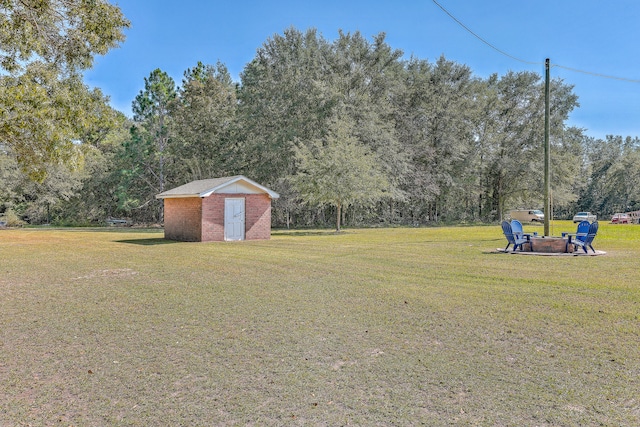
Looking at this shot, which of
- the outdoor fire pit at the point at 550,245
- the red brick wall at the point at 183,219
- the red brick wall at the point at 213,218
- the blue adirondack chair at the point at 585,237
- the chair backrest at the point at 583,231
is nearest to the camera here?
the blue adirondack chair at the point at 585,237

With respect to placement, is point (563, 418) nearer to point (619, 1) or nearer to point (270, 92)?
point (619, 1)

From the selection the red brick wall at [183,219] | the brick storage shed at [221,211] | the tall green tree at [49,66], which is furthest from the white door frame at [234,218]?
the tall green tree at [49,66]

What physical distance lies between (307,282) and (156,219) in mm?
36003

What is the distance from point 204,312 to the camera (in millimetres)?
6016

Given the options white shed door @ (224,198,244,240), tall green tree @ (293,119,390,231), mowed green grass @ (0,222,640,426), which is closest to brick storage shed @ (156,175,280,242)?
white shed door @ (224,198,244,240)

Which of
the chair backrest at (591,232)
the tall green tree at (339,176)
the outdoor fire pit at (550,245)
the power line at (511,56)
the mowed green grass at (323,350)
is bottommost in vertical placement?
the mowed green grass at (323,350)

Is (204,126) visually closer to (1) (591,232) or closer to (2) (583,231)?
(2) (583,231)

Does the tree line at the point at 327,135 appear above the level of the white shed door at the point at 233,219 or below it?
above

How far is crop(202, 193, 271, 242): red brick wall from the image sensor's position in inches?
737

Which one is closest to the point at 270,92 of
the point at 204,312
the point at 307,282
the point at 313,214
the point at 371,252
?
the point at 313,214

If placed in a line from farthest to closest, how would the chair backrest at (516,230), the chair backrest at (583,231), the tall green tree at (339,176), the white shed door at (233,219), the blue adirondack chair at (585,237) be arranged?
the tall green tree at (339,176), the white shed door at (233,219), the chair backrest at (516,230), the chair backrest at (583,231), the blue adirondack chair at (585,237)

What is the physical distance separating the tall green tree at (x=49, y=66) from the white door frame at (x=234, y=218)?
945cm

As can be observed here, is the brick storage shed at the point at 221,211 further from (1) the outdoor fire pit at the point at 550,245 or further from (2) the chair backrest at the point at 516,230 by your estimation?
(1) the outdoor fire pit at the point at 550,245

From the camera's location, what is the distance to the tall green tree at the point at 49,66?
8.39 m
